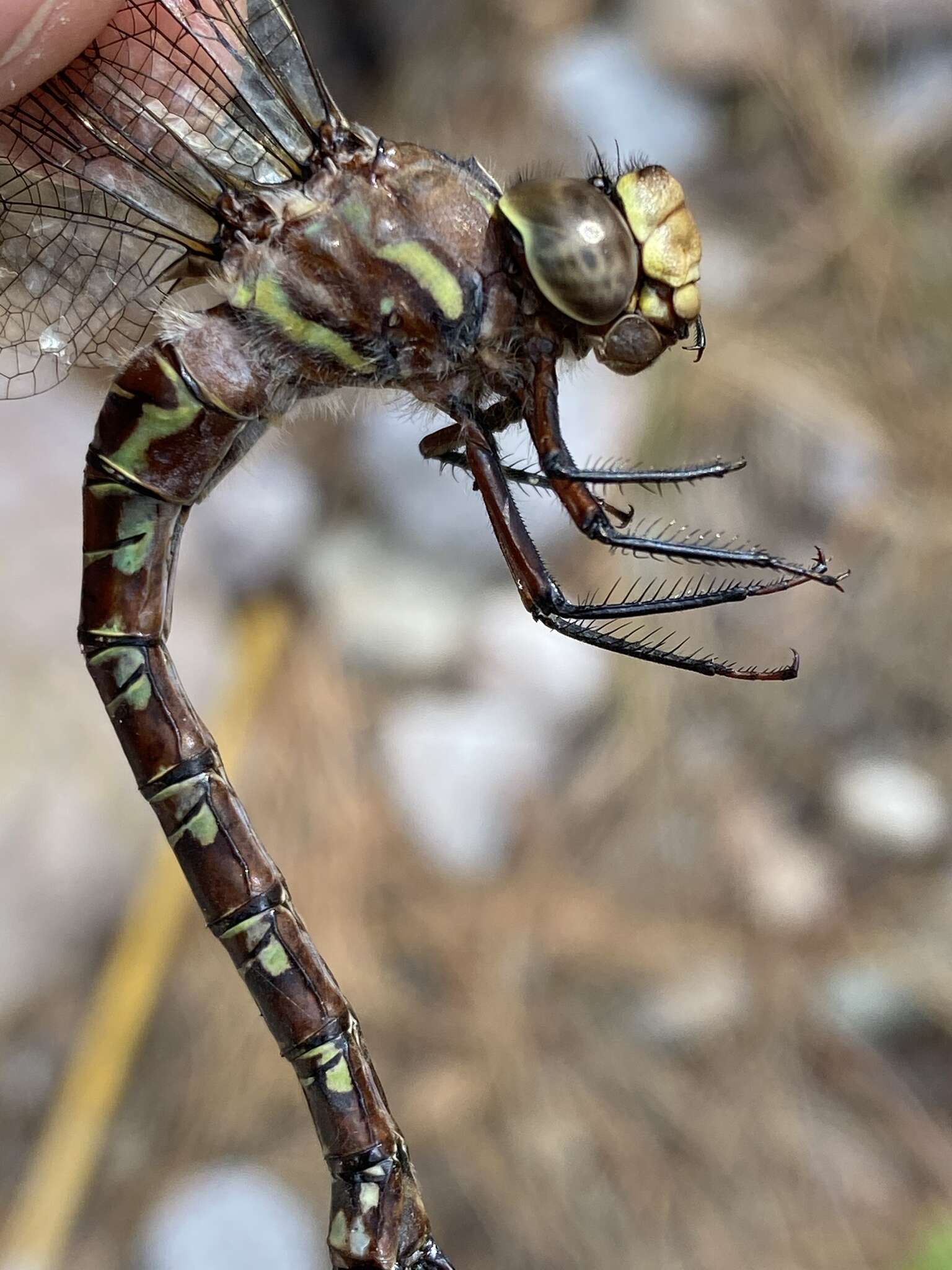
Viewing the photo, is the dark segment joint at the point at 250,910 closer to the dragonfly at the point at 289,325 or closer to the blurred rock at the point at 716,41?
the dragonfly at the point at 289,325

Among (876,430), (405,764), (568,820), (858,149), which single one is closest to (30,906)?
(405,764)

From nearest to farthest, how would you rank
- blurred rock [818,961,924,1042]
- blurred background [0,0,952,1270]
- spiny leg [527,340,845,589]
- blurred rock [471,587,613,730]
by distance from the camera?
spiny leg [527,340,845,589] < blurred background [0,0,952,1270] < blurred rock [818,961,924,1042] < blurred rock [471,587,613,730]

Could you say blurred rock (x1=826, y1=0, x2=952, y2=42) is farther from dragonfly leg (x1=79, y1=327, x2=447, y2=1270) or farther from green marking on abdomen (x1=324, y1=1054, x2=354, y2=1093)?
green marking on abdomen (x1=324, y1=1054, x2=354, y2=1093)

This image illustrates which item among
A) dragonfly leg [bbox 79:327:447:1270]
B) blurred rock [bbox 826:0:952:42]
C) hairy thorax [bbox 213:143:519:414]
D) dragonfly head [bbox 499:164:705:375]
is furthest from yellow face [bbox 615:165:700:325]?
blurred rock [bbox 826:0:952:42]

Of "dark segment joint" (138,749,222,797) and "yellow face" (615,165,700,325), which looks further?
"dark segment joint" (138,749,222,797)

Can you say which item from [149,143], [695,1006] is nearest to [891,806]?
[695,1006]

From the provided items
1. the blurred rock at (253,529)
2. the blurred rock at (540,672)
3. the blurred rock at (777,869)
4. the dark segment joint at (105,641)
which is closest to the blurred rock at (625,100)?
the blurred rock at (253,529)

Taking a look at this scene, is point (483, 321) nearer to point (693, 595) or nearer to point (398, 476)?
point (693, 595)
